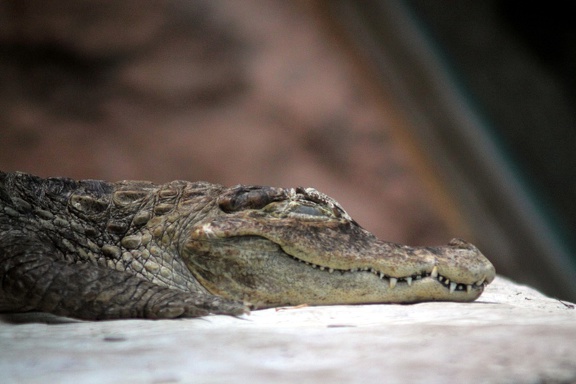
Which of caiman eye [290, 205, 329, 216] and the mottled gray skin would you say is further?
caiman eye [290, 205, 329, 216]

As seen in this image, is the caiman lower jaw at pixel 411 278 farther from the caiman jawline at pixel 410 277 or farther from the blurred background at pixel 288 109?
the blurred background at pixel 288 109

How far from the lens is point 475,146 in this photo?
13.2 ft

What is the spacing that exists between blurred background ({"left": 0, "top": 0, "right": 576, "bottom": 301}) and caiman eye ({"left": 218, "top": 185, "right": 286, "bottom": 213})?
1.41m

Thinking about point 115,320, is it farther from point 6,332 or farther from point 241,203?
point 241,203

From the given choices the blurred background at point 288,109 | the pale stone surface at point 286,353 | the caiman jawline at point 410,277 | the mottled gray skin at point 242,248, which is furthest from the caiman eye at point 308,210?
the blurred background at point 288,109

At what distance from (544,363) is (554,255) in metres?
2.56

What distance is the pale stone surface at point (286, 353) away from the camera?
125cm

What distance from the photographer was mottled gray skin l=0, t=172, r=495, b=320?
2633 millimetres

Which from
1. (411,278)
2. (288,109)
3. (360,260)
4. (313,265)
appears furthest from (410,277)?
(288,109)

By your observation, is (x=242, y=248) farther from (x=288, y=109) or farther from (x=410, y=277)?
(x=288, y=109)

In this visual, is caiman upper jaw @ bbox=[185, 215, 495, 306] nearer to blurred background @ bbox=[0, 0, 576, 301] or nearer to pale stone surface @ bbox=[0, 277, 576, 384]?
pale stone surface @ bbox=[0, 277, 576, 384]

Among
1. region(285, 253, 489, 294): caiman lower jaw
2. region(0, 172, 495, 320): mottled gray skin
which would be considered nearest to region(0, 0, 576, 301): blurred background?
region(285, 253, 489, 294): caiman lower jaw

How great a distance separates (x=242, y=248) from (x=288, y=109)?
2305 millimetres

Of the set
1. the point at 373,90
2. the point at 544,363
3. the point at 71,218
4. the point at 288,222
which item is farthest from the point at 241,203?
the point at 373,90
